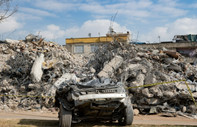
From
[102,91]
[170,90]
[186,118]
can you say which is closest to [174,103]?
[170,90]

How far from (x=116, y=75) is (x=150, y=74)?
187cm

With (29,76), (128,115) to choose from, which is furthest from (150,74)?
(29,76)

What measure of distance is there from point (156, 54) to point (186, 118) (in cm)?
565

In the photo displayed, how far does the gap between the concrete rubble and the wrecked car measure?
3886mm

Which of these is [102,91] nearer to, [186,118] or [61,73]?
[186,118]

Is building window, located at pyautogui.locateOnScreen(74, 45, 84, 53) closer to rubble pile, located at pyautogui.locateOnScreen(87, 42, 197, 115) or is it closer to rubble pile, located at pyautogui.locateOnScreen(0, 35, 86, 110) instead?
rubble pile, located at pyautogui.locateOnScreen(0, 35, 86, 110)

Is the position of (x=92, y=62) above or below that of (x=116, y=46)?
below

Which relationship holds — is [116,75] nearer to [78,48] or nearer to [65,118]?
[65,118]

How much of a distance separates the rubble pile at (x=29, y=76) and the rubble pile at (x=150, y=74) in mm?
2678

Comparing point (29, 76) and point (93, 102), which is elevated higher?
point (29, 76)

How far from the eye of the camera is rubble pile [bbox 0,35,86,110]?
520 inches

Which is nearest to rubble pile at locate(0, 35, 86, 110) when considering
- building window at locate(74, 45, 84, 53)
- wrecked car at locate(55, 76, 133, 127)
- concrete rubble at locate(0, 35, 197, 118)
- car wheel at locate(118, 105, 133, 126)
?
concrete rubble at locate(0, 35, 197, 118)

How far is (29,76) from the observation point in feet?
47.7

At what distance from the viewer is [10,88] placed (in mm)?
14344
